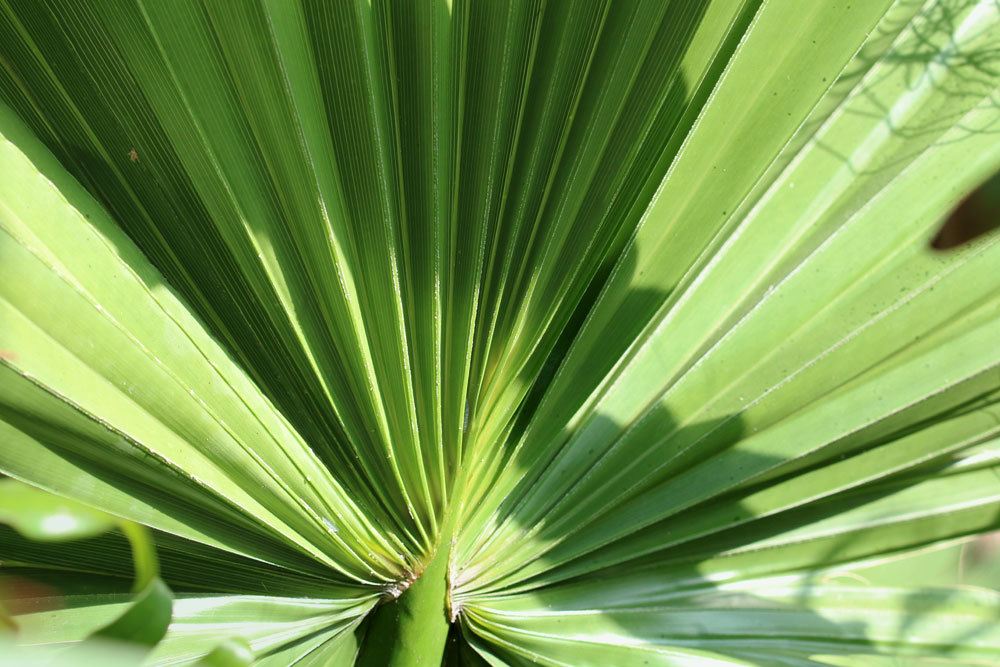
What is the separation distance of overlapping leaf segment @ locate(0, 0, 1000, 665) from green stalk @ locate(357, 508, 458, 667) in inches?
0.8

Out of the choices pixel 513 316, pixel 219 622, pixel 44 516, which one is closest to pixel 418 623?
pixel 219 622

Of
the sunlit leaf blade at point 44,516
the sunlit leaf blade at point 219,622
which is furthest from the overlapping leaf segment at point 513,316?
the sunlit leaf blade at point 44,516

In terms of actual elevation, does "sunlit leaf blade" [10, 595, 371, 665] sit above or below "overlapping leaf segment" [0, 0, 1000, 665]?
below

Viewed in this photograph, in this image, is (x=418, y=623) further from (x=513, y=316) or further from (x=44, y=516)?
(x=44, y=516)

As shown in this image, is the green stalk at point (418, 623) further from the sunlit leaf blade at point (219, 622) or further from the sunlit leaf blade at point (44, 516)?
the sunlit leaf blade at point (44, 516)

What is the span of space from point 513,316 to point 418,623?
1.43ft

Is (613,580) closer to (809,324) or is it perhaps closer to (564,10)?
(809,324)

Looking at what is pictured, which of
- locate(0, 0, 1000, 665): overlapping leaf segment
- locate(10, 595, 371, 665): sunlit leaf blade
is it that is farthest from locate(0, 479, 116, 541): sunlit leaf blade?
locate(10, 595, 371, 665): sunlit leaf blade

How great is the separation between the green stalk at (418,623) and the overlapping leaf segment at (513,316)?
0.02m

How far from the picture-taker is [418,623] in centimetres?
100

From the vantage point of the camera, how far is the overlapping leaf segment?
78cm

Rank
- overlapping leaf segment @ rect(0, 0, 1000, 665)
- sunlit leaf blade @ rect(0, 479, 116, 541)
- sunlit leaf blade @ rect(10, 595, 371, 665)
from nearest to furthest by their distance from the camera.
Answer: sunlit leaf blade @ rect(0, 479, 116, 541) → overlapping leaf segment @ rect(0, 0, 1000, 665) → sunlit leaf blade @ rect(10, 595, 371, 665)

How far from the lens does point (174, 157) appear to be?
2.69 feet

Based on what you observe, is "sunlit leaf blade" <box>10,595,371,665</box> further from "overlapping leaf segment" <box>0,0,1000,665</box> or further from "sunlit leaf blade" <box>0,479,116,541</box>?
"sunlit leaf blade" <box>0,479,116,541</box>
